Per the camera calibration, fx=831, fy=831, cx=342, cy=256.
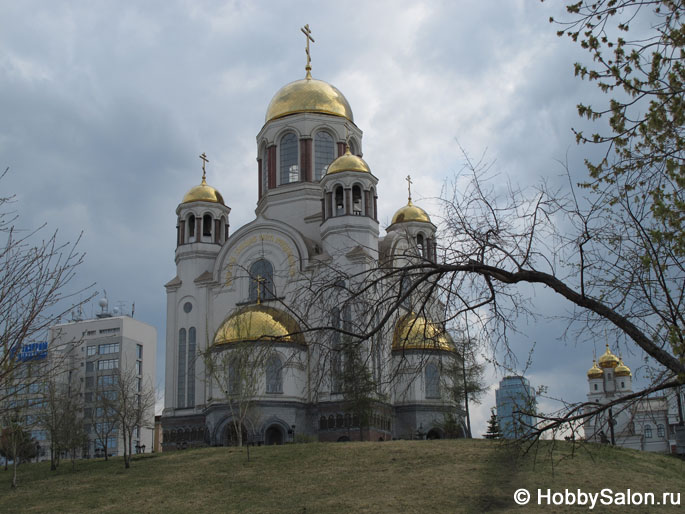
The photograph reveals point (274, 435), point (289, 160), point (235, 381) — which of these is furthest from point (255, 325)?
point (289, 160)

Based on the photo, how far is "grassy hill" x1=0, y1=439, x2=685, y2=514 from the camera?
18562mm

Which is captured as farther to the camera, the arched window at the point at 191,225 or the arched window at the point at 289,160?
the arched window at the point at 289,160

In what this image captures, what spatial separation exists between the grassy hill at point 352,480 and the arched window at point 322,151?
1757 centimetres

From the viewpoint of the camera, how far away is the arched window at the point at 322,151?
4103 centimetres

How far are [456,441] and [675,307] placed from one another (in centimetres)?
1834

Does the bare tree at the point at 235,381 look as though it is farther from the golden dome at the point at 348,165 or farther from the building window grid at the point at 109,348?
the building window grid at the point at 109,348

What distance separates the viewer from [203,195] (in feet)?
133

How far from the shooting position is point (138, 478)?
24.1 m

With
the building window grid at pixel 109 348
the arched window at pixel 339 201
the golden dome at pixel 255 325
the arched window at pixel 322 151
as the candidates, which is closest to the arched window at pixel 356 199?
the arched window at pixel 339 201

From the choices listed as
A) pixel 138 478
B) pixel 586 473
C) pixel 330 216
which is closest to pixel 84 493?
pixel 138 478

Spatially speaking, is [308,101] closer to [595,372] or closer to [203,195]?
[203,195]

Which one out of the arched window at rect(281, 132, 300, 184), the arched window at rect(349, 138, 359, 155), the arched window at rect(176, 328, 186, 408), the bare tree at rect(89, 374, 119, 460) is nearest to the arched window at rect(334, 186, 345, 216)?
the arched window at rect(281, 132, 300, 184)

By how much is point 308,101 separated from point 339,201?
7.30m

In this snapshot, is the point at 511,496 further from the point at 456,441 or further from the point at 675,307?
the point at 675,307
